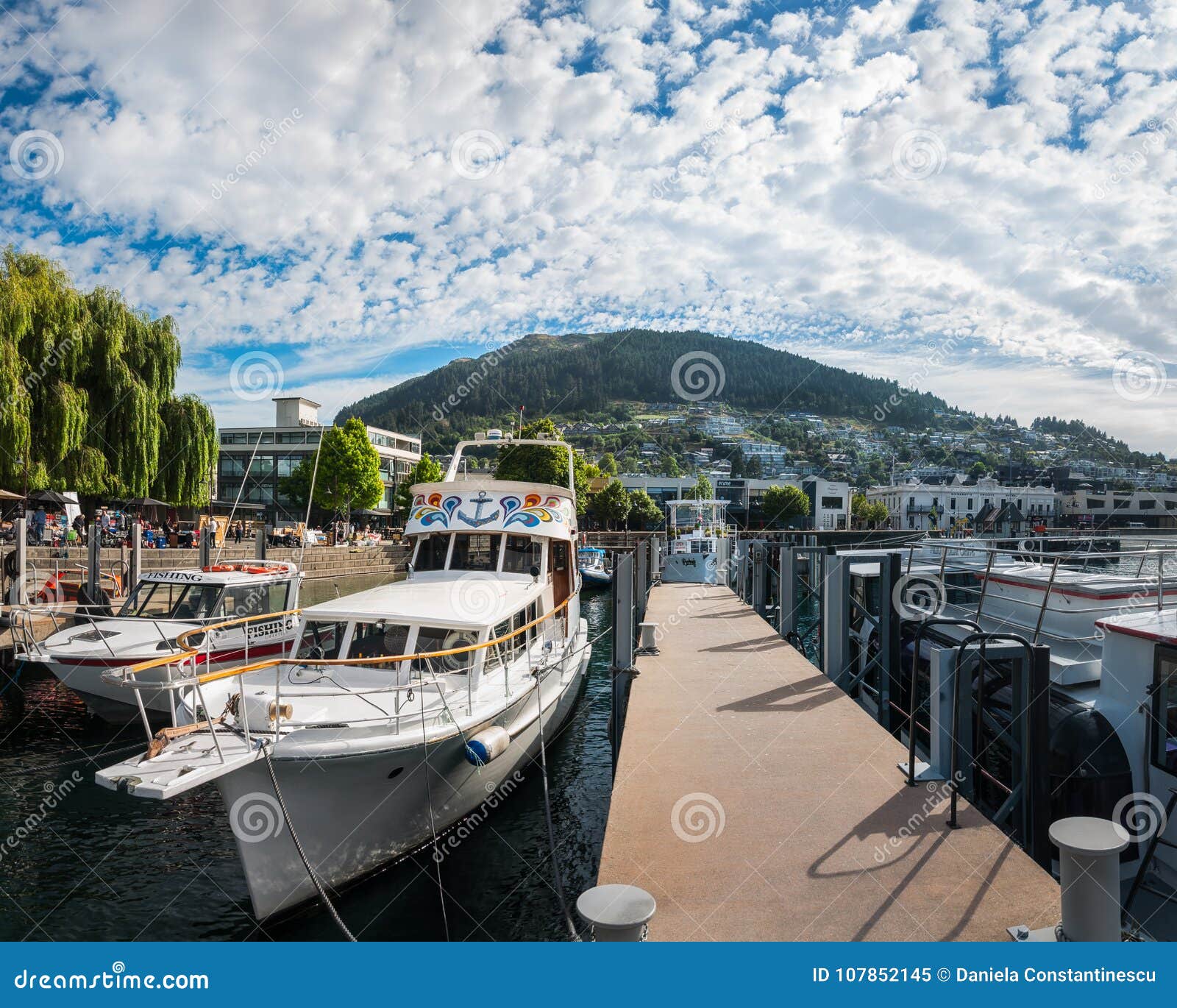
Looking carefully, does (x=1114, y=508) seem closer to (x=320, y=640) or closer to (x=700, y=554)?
(x=700, y=554)

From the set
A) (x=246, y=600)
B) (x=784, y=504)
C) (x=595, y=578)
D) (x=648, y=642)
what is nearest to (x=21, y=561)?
(x=246, y=600)

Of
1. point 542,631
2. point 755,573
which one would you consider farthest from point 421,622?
point 755,573

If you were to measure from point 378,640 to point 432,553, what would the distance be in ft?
12.2

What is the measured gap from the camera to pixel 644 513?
263 feet

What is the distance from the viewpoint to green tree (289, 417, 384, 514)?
61781mm

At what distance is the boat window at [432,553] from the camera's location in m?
12.8

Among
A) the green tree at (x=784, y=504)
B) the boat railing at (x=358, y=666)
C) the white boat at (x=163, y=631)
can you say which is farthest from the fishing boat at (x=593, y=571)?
the green tree at (x=784, y=504)

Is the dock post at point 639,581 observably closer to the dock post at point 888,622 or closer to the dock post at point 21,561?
the dock post at point 888,622

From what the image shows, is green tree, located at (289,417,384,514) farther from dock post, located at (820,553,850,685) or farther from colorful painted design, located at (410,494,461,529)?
dock post, located at (820,553,850,685)

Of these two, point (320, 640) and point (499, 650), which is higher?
point (320, 640)

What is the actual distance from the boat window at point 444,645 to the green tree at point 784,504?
84.7 metres

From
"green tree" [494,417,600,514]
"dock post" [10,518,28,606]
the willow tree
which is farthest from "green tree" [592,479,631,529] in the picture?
"dock post" [10,518,28,606]

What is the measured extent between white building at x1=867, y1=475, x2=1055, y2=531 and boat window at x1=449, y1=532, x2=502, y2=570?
9545 centimetres
